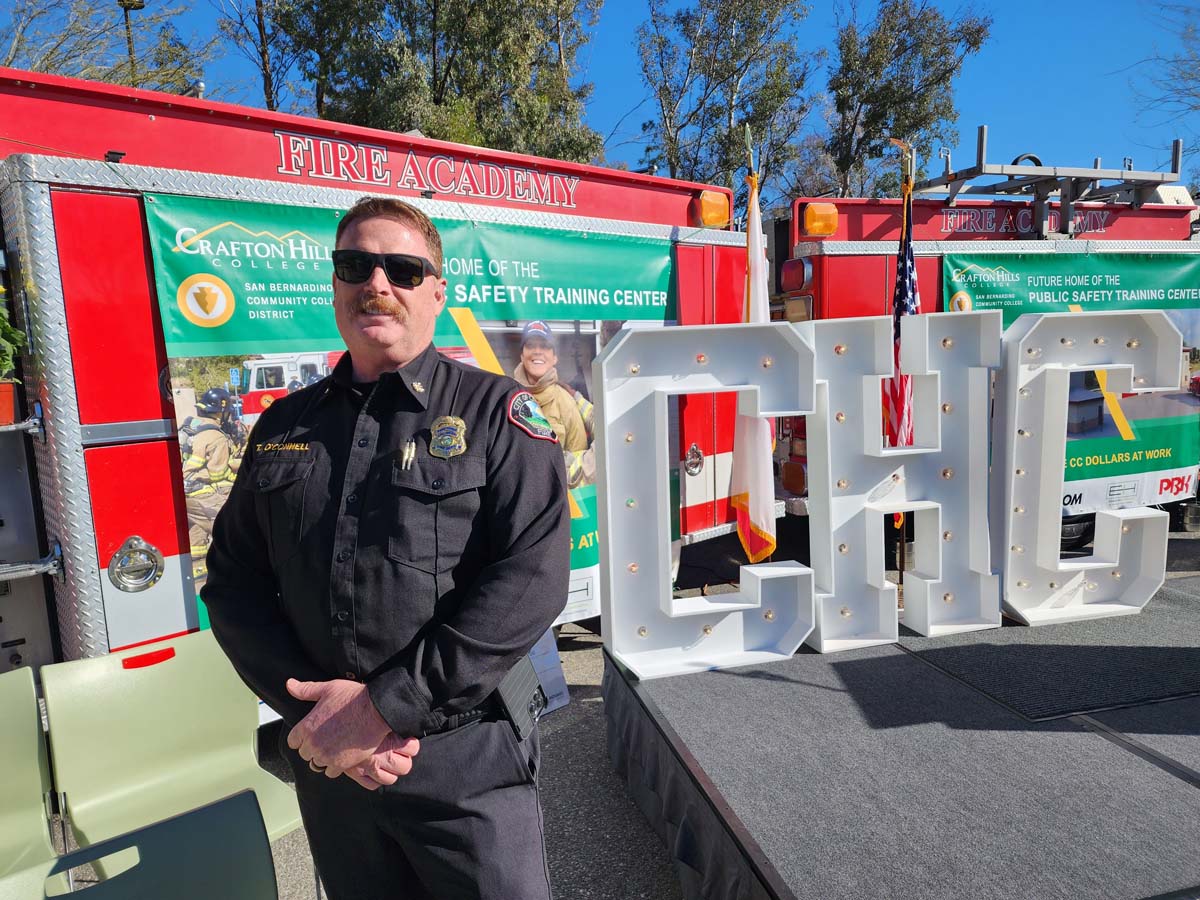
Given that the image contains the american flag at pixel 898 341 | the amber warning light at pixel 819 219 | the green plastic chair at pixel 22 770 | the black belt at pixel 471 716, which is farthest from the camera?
the amber warning light at pixel 819 219

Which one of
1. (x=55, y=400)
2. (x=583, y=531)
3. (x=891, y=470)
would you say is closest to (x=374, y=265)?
(x=55, y=400)

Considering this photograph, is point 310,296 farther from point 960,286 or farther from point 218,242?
point 960,286

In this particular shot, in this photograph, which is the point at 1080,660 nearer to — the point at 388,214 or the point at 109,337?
the point at 388,214

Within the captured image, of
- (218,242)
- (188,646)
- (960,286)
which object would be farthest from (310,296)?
(960,286)

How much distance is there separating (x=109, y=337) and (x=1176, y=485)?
23.8 ft

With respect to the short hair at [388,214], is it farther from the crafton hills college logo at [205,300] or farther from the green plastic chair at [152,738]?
the green plastic chair at [152,738]

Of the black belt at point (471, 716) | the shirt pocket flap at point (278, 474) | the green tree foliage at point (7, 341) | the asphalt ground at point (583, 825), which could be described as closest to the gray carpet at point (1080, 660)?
the asphalt ground at point (583, 825)

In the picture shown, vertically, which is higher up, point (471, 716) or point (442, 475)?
point (442, 475)

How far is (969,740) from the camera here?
8.13 ft

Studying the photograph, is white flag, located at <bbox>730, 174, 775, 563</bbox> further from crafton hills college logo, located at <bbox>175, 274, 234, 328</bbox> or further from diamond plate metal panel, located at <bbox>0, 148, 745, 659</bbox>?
diamond plate metal panel, located at <bbox>0, 148, 745, 659</bbox>

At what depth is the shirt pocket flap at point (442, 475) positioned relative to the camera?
4.83 feet

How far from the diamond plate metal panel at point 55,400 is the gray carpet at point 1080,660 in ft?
10.7

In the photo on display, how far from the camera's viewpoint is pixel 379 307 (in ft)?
5.10

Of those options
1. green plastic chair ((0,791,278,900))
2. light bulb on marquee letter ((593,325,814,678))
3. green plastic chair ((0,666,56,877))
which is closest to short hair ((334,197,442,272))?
green plastic chair ((0,791,278,900))
